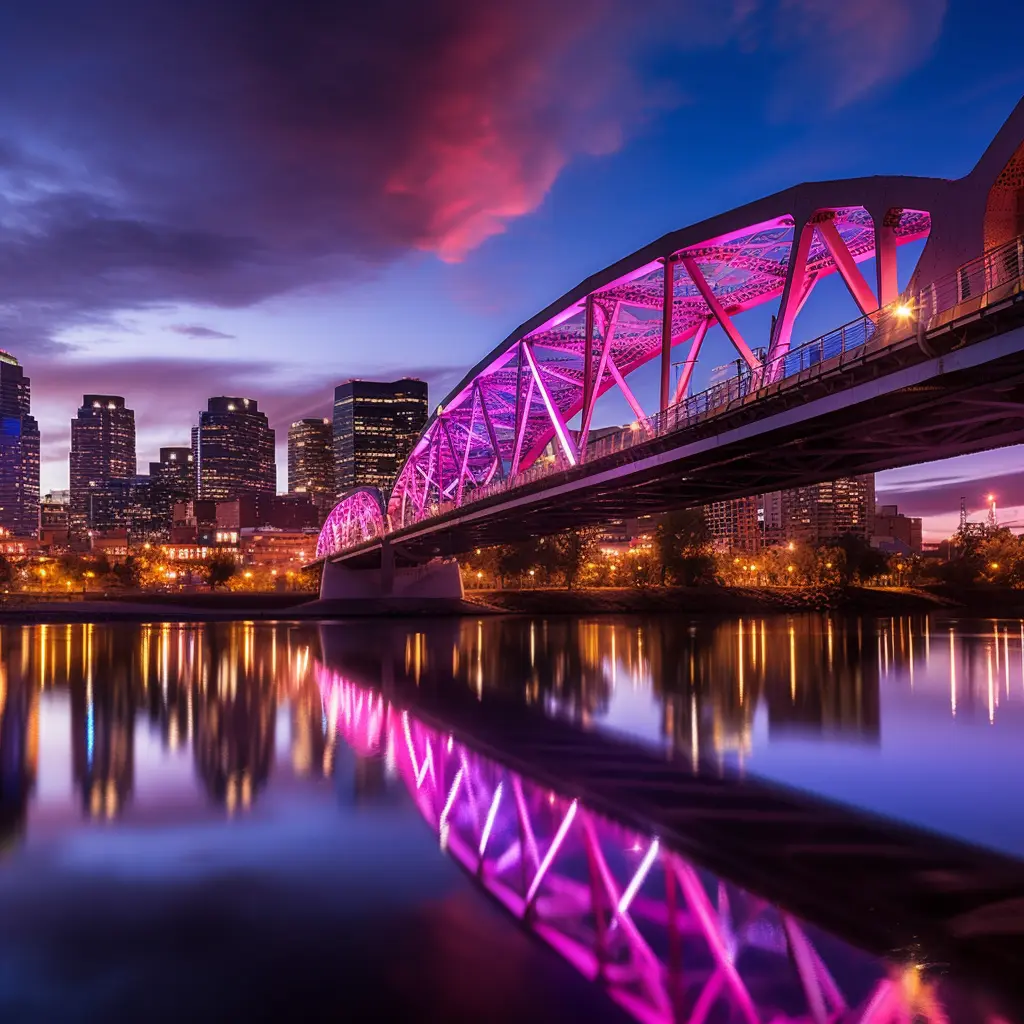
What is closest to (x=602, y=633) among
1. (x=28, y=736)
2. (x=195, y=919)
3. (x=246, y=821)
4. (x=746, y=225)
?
(x=746, y=225)

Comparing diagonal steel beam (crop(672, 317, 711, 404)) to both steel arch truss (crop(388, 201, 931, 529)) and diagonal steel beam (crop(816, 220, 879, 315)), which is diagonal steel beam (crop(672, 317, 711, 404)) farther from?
diagonal steel beam (crop(816, 220, 879, 315))

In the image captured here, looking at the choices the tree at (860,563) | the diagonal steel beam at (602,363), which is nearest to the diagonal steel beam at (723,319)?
the diagonal steel beam at (602,363)

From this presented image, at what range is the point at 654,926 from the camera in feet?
30.1

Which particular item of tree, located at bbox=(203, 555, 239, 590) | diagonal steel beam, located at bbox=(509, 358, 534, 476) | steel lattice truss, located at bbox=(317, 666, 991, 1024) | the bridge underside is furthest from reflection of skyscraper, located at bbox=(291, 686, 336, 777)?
tree, located at bbox=(203, 555, 239, 590)

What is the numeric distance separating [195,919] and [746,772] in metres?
10.7

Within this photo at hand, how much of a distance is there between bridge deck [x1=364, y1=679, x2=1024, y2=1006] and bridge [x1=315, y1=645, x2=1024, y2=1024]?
1.3 inches

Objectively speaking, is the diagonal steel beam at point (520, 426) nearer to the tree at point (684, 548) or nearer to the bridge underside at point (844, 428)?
the bridge underside at point (844, 428)

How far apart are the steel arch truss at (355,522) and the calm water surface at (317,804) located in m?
52.0

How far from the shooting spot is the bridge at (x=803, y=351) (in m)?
18.2

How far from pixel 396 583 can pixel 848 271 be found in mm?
67111

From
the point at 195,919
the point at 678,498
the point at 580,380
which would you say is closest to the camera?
the point at 195,919

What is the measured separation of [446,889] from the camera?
10547 millimetres

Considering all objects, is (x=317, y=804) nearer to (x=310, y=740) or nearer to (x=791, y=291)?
(x=310, y=740)

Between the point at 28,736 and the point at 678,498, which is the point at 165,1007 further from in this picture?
the point at 678,498
